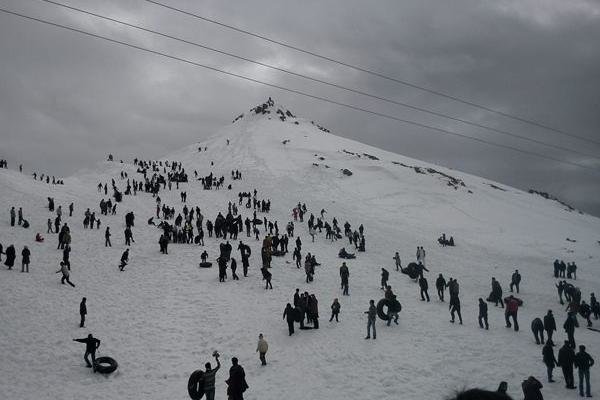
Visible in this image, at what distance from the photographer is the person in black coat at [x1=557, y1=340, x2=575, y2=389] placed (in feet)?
43.4

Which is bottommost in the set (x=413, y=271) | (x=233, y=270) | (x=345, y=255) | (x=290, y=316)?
(x=290, y=316)

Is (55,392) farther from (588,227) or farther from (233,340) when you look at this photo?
(588,227)

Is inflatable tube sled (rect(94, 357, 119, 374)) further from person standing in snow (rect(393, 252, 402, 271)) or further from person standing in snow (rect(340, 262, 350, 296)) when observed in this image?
person standing in snow (rect(393, 252, 402, 271))

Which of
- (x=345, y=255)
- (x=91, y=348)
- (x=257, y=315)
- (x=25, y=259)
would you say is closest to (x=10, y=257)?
(x=25, y=259)

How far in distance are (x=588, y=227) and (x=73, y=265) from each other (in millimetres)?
69782

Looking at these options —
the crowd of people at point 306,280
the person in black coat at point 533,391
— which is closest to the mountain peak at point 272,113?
the crowd of people at point 306,280

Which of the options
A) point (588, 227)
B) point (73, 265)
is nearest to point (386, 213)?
point (588, 227)

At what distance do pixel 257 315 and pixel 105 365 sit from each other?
7.25m

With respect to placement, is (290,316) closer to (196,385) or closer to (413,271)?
(196,385)

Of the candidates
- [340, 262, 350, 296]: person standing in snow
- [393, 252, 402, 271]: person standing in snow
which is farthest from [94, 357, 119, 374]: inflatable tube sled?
[393, 252, 402, 271]: person standing in snow

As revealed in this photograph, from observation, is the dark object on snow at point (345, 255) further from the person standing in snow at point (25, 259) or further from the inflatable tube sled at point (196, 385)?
the inflatable tube sled at point (196, 385)

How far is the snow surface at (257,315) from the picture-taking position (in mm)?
14414

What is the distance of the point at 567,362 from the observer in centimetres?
1331

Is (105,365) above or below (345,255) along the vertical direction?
below
